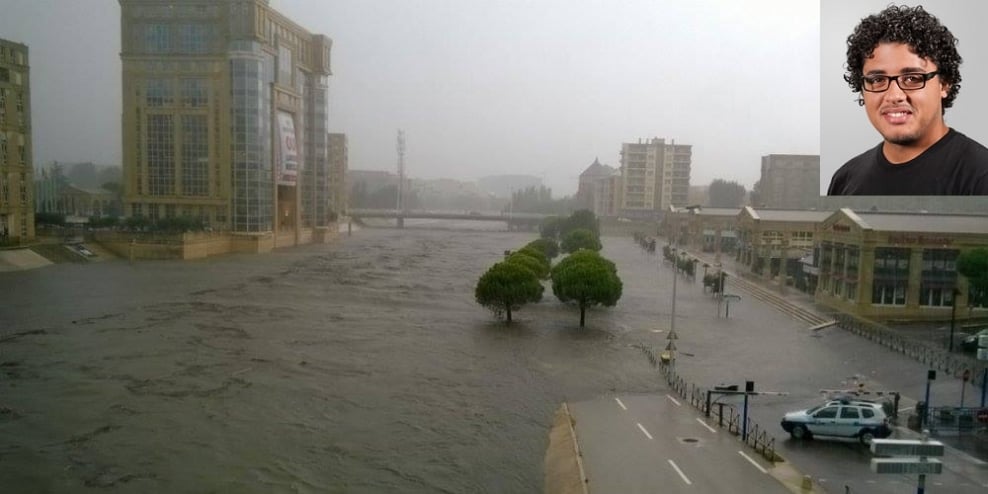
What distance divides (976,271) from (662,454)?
4.95ft

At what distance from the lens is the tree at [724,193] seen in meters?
10.2

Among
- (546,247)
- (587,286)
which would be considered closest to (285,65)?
(546,247)

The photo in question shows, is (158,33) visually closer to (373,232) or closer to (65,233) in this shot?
(65,233)

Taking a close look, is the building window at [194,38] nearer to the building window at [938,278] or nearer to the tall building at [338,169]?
the tall building at [338,169]

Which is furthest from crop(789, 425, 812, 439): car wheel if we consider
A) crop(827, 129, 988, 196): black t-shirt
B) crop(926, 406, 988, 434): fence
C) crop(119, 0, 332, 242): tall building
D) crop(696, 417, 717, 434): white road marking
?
crop(119, 0, 332, 242): tall building

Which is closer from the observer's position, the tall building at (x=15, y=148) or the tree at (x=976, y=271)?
the tree at (x=976, y=271)

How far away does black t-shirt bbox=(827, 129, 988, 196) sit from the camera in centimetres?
195

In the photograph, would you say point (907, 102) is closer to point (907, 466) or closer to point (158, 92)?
point (907, 466)

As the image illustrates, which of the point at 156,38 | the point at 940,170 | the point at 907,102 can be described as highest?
the point at 156,38

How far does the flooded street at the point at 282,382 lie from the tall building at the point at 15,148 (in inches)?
25.2

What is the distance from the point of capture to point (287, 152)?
14.6m

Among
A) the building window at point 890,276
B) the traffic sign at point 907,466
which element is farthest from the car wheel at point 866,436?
the traffic sign at point 907,466

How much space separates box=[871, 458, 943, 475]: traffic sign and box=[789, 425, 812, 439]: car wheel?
4.51ft

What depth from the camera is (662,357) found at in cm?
535
